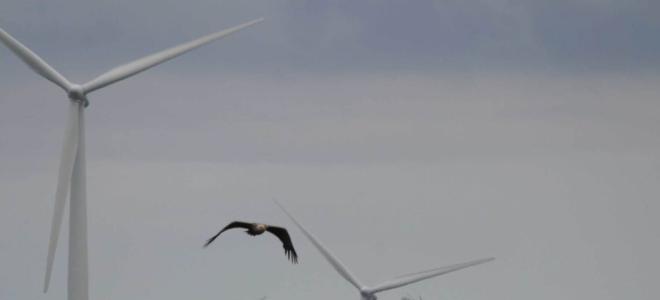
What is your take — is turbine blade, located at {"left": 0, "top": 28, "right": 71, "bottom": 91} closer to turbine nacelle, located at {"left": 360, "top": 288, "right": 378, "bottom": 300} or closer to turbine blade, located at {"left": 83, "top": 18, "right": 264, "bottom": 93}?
turbine blade, located at {"left": 83, "top": 18, "right": 264, "bottom": 93}

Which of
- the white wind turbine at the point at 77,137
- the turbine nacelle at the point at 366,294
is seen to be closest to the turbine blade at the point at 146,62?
the white wind turbine at the point at 77,137

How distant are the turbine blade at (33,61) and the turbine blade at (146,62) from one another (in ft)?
5.20

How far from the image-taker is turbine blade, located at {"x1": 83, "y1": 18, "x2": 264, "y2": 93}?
103 meters

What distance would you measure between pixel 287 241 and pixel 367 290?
22.3m

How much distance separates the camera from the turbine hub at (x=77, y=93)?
101562 mm

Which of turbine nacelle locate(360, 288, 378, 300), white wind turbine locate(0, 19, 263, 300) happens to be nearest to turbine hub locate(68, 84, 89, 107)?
white wind turbine locate(0, 19, 263, 300)

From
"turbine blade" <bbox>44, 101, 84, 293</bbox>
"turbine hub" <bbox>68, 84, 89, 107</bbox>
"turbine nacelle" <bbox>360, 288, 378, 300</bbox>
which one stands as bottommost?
"turbine nacelle" <bbox>360, 288, 378, 300</bbox>

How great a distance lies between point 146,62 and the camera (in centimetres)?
10606

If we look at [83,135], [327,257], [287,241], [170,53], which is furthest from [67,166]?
[327,257]

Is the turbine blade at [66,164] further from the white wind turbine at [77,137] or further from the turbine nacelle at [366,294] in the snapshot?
the turbine nacelle at [366,294]

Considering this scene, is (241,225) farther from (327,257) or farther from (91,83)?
(327,257)

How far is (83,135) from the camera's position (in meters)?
102

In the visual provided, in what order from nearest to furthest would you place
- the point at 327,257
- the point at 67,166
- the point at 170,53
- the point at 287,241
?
the point at 67,166 → the point at 170,53 → the point at 287,241 → the point at 327,257

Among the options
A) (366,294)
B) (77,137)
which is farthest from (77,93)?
(366,294)
